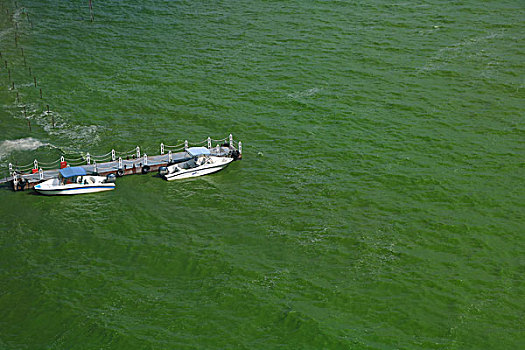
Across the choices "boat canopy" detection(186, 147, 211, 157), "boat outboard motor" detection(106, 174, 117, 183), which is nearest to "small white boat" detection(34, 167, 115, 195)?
"boat outboard motor" detection(106, 174, 117, 183)

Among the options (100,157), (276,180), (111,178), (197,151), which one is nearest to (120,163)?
(111,178)

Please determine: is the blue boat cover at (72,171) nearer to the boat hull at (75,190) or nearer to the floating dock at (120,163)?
the boat hull at (75,190)

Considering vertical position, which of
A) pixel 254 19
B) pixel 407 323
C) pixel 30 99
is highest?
pixel 254 19

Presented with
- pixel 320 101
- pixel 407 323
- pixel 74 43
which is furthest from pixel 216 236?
pixel 74 43

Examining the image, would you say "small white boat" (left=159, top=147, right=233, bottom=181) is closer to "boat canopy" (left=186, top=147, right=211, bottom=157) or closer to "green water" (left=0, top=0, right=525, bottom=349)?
"boat canopy" (left=186, top=147, right=211, bottom=157)

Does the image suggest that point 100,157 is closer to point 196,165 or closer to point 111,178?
point 111,178

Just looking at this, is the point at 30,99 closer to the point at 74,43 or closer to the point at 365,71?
the point at 74,43

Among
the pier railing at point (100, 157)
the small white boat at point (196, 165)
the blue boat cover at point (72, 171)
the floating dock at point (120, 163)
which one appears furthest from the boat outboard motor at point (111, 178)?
the small white boat at point (196, 165)
